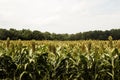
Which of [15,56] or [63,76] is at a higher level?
[15,56]

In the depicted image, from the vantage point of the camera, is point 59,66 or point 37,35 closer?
point 59,66

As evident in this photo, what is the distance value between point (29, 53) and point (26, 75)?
0.66 m

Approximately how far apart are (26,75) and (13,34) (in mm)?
37650

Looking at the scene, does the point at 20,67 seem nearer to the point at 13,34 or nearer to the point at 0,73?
the point at 0,73

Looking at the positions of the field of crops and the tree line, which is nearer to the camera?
the field of crops

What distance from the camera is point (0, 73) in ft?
26.2

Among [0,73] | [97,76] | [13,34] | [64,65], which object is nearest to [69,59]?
[64,65]

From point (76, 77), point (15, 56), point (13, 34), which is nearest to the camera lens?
point (76, 77)

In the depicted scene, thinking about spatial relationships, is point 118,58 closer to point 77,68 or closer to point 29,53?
point 77,68

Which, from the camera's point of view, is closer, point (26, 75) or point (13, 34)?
point (26, 75)

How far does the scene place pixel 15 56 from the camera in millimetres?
8070

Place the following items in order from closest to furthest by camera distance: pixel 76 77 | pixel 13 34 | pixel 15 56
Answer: pixel 76 77, pixel 15 56, pixel 13 34

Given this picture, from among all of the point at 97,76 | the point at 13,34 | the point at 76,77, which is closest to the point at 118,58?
the point at 97,76

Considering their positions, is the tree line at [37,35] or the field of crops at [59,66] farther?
the tree line at [37,35]
